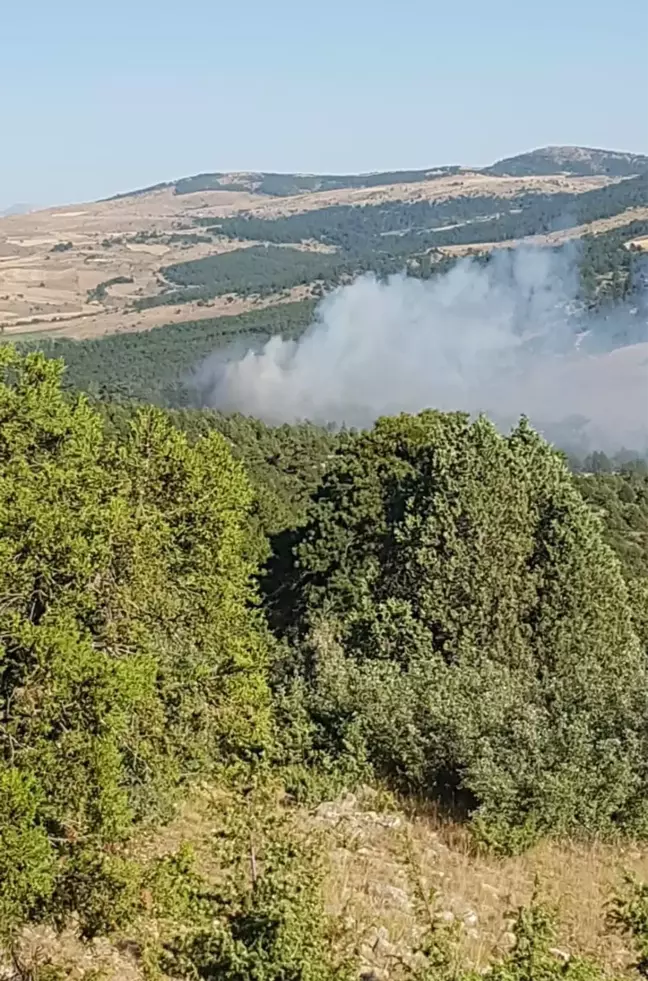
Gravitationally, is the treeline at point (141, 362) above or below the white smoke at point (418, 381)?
above

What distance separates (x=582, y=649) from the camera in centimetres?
2305

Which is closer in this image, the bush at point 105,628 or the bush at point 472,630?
the bush at point 105,628

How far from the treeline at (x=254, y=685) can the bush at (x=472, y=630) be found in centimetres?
6

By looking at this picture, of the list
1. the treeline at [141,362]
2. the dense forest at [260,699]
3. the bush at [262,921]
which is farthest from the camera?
the treeline at [141,362]

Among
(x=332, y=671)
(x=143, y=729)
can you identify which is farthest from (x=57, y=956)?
(x=332, y=671)

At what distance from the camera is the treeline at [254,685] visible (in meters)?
10.6

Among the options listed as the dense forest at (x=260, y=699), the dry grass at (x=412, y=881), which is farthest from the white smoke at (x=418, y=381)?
the dry grass at (x=412, y=881)

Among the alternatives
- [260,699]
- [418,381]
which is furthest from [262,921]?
[418,381]

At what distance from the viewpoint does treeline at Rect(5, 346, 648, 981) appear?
34.8 ft

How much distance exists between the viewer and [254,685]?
17094 mm

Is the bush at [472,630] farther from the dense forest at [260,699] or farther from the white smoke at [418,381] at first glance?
the white smoke at [418,381]

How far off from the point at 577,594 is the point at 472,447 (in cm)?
446

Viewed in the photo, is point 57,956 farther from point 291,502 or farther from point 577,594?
point 291,502

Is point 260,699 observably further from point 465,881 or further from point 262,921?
point 262,921
